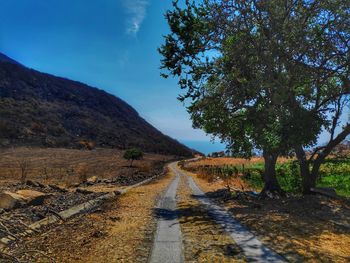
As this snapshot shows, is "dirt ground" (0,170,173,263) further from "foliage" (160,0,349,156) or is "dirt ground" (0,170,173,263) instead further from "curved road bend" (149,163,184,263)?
"foliage" (160,0,349,156)

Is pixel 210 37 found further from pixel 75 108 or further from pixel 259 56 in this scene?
pixel 75 108

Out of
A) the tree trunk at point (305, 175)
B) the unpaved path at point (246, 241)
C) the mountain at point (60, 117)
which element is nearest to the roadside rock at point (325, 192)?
the tree trunk at point (305, 175)

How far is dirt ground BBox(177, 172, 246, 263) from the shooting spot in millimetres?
8461

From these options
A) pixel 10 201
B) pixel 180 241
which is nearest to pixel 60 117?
pixel 10 201

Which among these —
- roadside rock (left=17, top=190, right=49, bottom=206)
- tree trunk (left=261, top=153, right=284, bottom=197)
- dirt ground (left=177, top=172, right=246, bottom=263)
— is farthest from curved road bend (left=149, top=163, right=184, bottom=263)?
tree trunk (left=261, top=153, right=284, bottom=197)

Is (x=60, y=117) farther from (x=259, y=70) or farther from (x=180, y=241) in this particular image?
(x=180, y=241)

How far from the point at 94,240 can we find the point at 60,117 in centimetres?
8308

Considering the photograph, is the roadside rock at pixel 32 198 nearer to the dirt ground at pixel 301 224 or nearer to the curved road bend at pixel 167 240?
the curved road bend at pixel 167 240

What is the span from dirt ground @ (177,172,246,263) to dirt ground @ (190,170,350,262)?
96 cm

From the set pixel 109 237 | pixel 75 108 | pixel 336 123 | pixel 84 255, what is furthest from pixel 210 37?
pixel 75 108

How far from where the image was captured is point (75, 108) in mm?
103688

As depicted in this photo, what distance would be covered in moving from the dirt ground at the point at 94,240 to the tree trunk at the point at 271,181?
7.51 metres

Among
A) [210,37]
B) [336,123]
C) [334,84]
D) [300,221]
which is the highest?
[210,37]

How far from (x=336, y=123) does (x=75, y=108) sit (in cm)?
9146
